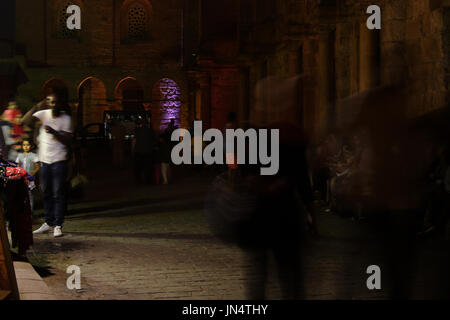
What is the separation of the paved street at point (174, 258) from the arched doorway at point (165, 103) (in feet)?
99.6

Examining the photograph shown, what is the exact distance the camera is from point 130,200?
583 inches

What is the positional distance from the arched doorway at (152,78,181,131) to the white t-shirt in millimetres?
32989

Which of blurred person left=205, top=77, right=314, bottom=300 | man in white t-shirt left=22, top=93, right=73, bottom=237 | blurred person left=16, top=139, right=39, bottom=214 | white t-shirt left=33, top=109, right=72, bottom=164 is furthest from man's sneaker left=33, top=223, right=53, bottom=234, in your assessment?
blurred person left=205, top=77, right=314, bottom=300

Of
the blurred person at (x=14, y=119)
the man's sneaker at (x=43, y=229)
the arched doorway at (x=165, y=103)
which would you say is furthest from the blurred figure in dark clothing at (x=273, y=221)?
the arched doorway at (x=165, y=103)

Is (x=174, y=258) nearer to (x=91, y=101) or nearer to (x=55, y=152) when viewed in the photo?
(x=55, y=152)

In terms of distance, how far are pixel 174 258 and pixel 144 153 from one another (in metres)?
11.6

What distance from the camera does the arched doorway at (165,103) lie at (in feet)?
142

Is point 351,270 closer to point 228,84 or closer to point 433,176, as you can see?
point 433,176

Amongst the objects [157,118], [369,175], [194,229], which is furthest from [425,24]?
[157,118]

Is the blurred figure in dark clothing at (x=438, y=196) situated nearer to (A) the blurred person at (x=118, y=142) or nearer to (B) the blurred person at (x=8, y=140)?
(B) the blurred person at (x=8, y=140)

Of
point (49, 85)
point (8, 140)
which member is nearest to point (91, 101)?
point (49, 85)

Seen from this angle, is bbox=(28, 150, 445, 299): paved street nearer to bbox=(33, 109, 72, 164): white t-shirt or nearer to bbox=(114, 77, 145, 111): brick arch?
bbox=(33, 109, 72, 164): white t-shirt

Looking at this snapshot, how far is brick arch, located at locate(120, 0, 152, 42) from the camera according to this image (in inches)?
1769

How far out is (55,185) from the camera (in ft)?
31.0
